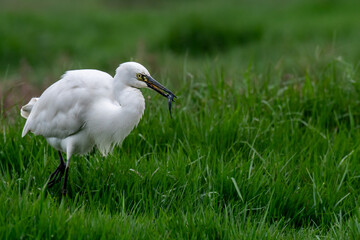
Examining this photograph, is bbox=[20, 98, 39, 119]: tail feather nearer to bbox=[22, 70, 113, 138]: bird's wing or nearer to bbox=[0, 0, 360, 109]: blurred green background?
bbox=[22, 70, 113, 138]: bird's wing

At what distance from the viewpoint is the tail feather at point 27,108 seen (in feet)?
13.3

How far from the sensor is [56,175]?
3.73 meters

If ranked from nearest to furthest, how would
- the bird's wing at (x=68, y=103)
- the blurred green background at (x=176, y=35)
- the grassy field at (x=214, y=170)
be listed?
the grassy field at (x=214, y=170) → the bird's wing at (x=68, y=103) → the blurred green background at (x=176, y=35)

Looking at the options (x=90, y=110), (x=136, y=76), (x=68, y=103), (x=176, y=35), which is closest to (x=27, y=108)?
(x=68, y=103)

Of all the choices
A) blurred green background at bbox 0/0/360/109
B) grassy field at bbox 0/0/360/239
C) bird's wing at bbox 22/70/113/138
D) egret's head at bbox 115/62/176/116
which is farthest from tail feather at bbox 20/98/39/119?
blurred green background at bbox 0/0/360/109

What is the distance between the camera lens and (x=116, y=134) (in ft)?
11.7

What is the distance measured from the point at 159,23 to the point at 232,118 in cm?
927

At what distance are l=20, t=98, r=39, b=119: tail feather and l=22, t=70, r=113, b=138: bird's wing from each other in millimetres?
257

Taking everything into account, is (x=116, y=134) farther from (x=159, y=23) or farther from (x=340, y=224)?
(x=159, y=23)

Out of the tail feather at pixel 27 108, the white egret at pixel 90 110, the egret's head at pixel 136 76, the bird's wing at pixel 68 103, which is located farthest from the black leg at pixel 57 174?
the egret's head at pixel 136 76

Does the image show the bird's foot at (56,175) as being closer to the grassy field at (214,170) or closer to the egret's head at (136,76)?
the grassy field at (214,170)

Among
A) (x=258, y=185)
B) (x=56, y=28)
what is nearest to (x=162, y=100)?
(x=258, y=185)

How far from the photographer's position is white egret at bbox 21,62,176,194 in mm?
3467

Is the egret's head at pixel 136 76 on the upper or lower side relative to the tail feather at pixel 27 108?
upper
